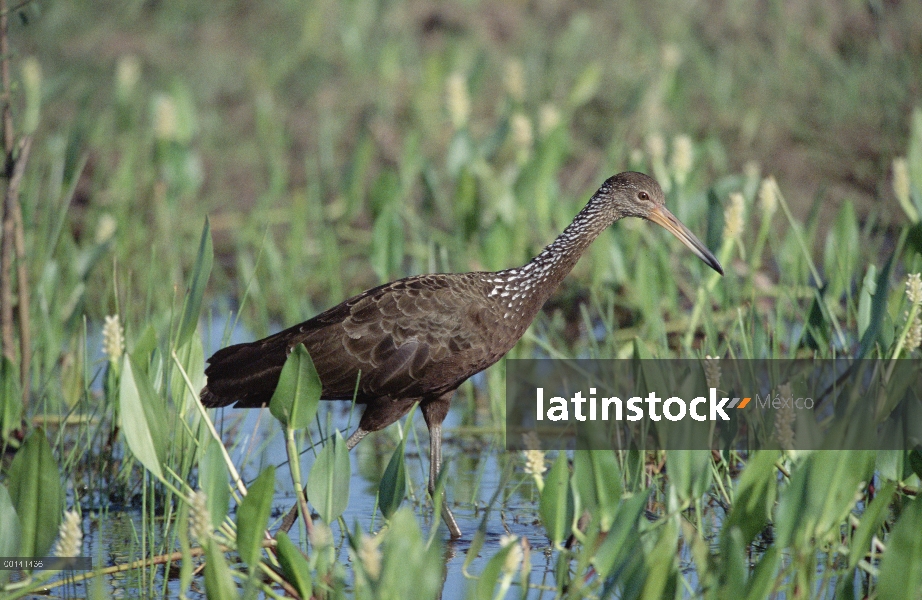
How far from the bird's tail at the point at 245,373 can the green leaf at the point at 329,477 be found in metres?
1.11

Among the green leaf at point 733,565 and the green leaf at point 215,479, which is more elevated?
the green leaf at point 215,479

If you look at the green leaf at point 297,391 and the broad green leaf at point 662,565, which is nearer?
the broad green leaf at point 662,565

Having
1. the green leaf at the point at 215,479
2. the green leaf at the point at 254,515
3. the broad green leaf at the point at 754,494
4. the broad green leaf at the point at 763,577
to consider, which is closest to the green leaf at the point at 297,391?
the green leaf at the point at 215,479

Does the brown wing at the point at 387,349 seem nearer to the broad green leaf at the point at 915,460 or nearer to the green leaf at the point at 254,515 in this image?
the green leaf at the point at 254,515

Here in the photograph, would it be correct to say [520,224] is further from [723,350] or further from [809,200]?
[809,200]

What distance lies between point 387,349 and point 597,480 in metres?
1.50

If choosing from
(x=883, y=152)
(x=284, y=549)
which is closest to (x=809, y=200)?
(x=883, y=152)

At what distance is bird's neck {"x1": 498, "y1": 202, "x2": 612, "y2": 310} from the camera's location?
515 centimetres

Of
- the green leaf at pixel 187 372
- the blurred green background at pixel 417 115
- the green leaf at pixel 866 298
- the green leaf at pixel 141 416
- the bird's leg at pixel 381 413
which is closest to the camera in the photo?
the green leaf at pixel 141 416

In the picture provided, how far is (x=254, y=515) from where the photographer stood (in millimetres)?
3436

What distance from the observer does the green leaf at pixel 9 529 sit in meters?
3.49

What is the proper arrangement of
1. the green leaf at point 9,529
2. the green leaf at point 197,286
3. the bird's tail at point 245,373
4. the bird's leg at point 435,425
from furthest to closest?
1. the bird's leg at point 435,425
2. the bird's tail at point 245,373
3. the green leaf at point 197,286
4. the green leaf at point 9,529

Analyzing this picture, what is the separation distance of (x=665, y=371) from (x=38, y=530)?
224cm

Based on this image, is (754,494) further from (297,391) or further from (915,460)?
(297,391)
